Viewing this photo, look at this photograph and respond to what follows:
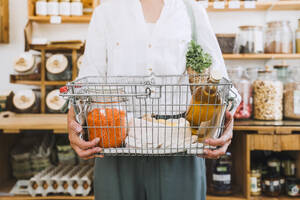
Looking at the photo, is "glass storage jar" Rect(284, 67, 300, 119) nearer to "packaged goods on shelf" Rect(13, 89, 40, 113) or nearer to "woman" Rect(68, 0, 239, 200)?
"woman" Rect(68, 0, 239, 200)

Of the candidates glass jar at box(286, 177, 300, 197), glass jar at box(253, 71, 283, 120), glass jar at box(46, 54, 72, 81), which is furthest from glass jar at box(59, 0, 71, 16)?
glass jar at box(286, 177, 300, 197)

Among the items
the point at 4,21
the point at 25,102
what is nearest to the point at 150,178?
the point at 25,102

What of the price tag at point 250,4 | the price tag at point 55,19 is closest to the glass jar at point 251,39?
the price tag at point 250,4

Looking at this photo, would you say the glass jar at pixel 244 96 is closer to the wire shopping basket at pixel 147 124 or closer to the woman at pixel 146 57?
the woman at pixel 146 57

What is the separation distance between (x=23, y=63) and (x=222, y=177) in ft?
4.95

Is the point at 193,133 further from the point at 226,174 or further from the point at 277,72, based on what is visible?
the point at 277,72

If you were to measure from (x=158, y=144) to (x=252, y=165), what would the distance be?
4.46 ft

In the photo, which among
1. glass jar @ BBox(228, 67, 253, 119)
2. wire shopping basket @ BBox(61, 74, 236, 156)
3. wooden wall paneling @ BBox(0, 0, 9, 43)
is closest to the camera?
wire shopping basket @ BBox(61, 74, 236, 156)

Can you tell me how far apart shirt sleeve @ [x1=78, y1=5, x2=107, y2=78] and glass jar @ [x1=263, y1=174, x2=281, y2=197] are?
1.27m

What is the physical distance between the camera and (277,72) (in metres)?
2.07

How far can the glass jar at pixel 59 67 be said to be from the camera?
2068 mm

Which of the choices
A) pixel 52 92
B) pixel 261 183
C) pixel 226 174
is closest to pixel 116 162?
pixel 226 174

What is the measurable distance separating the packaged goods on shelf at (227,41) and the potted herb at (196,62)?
119cm

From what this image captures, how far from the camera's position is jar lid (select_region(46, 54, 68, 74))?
2.07m
